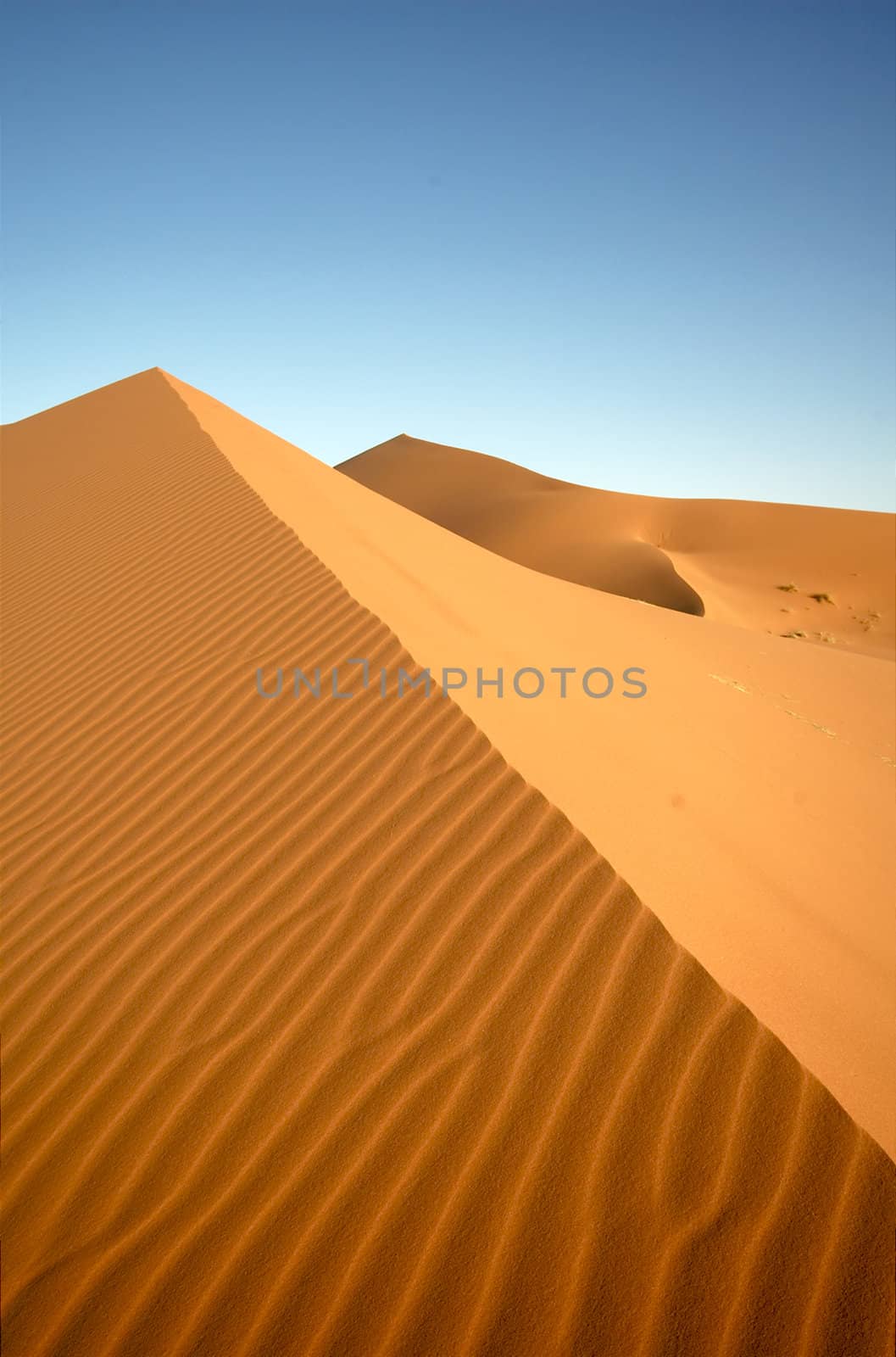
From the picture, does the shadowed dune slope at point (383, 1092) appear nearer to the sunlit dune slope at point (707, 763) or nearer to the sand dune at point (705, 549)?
the sunlit dune slope at point (707, 763)

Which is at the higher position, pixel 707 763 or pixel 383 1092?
pixel 707 763

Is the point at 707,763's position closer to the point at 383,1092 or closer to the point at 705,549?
the point at 383,1092

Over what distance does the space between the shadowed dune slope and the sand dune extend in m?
16.1

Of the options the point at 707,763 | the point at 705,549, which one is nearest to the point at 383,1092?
the point at 707,763

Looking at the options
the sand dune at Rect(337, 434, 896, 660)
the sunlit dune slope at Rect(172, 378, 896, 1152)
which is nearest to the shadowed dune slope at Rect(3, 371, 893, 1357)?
the sunlit dune slope at Rect(172, 378, 896, 1152)

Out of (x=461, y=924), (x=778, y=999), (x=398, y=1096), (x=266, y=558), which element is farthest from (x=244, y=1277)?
(x=266, y=558)

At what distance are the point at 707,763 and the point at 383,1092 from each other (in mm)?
2951

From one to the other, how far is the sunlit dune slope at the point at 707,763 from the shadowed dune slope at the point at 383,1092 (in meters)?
0.22

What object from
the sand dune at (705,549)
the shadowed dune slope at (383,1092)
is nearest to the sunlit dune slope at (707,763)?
the shadowed dune slope at (383,1092)

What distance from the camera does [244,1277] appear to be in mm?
1700

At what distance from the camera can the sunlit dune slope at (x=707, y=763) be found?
7.90 feet

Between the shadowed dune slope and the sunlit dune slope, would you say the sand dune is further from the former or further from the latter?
the shadowed dune slope

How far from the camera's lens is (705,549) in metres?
30.4

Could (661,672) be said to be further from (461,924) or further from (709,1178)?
(709,1178)
